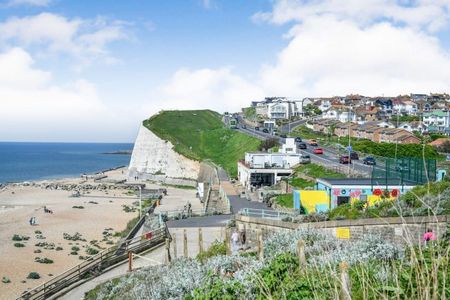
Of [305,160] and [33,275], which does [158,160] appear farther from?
[33,275]

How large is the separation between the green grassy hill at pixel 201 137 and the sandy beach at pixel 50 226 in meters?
17.6

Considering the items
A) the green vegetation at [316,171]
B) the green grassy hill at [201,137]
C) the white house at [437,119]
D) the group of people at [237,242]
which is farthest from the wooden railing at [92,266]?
the white house at [437,119]

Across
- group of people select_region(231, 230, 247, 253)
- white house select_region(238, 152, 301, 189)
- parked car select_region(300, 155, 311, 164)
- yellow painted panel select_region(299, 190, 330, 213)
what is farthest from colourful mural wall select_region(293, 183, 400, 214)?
white house select_region(238, 152, 301, 189)

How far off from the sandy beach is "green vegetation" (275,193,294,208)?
13.4 metres

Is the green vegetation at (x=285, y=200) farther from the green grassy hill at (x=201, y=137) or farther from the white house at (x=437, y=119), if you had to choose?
the white house at (x=437, y=119)

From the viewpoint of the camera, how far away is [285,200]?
1218 inches

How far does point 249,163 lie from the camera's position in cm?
4544

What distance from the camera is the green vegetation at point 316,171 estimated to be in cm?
3475

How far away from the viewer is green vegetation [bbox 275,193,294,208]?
29.4 metres

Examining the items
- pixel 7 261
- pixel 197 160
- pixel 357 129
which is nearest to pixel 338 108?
pixel 357 129

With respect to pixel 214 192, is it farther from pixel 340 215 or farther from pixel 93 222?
pixel 340 215

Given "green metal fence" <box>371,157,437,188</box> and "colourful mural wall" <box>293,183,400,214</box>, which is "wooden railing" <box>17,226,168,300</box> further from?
"green metal fence" <box>371,157,437,188</box>

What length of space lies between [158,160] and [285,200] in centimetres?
6114

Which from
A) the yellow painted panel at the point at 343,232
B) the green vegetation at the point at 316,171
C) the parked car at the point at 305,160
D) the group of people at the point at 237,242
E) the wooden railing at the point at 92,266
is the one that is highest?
the parked car at the point at 305,160
